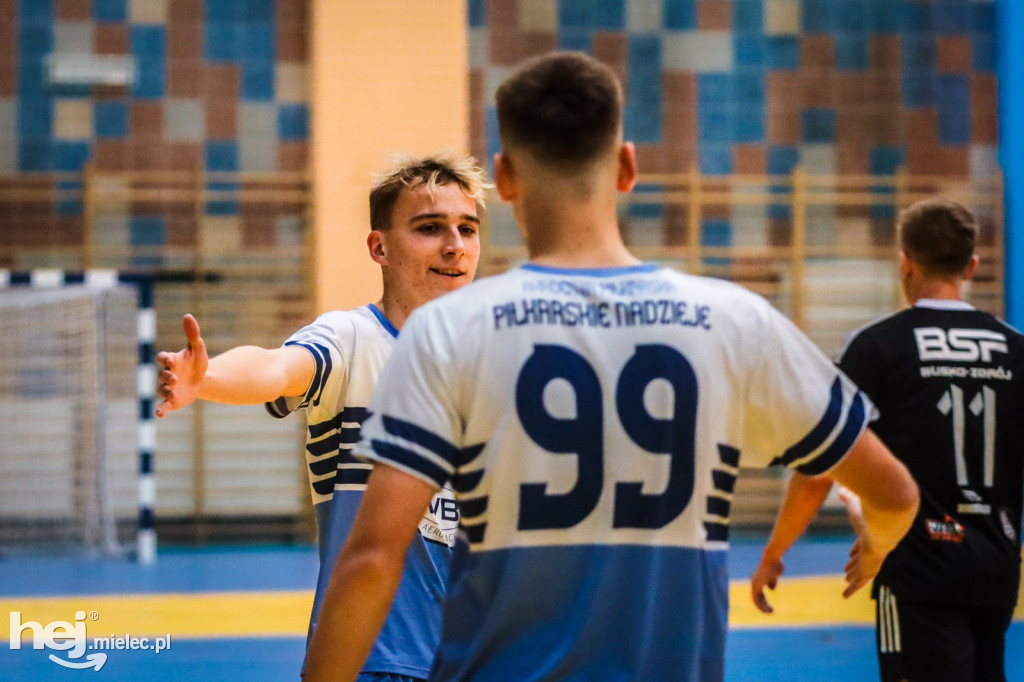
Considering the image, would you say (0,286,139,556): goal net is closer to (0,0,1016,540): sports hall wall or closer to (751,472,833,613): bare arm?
(0,0,1016,540): sports hall wall

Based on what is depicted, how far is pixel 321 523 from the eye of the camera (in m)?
2.73

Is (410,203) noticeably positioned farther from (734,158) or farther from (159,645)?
(734,158)

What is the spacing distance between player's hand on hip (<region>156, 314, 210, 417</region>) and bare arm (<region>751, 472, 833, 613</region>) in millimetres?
1359

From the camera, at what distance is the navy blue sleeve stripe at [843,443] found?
67.4 inches

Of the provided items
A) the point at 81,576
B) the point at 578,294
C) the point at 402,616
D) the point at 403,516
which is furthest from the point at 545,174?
the point at 81,576

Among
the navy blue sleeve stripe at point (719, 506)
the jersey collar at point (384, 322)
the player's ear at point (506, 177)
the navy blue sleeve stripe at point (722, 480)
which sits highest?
the player's ear at point (506, 177)

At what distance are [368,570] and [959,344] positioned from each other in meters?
2.13

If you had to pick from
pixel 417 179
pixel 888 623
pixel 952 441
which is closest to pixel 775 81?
pixel 952 441

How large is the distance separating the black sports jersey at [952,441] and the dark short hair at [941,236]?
18 cm

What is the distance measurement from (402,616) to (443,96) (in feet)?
26.1

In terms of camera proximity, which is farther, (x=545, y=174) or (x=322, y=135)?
(x=322, y=135)

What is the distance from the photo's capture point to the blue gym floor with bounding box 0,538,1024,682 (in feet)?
18.2

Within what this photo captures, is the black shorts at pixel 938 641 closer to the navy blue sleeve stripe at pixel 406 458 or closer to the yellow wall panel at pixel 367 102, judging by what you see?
the navy blue sleeve stripe at pixel 406 458

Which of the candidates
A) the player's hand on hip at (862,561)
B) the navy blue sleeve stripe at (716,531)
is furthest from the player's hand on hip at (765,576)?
the navy blue sleeve stripe at (716,531)
